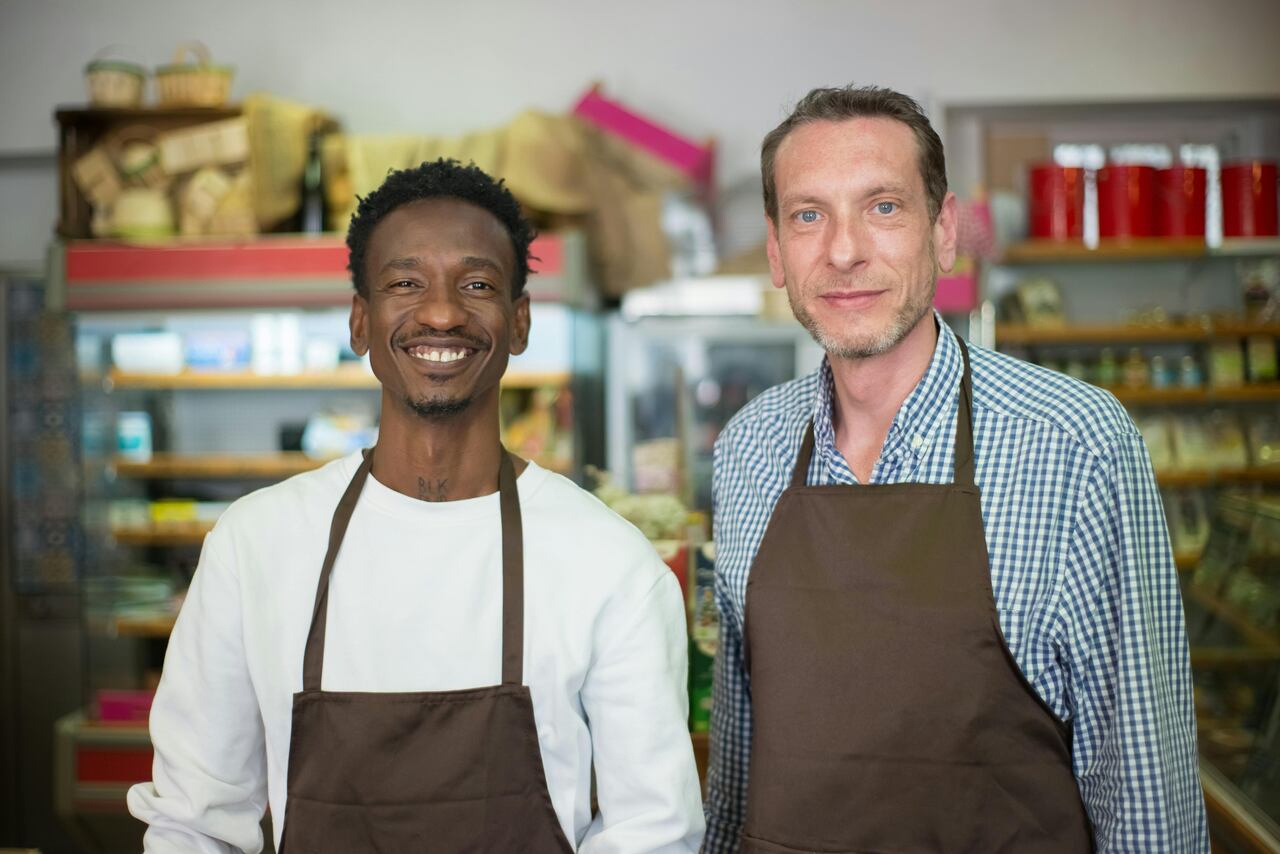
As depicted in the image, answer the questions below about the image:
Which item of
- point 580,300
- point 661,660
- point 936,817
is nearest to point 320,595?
point 661,660

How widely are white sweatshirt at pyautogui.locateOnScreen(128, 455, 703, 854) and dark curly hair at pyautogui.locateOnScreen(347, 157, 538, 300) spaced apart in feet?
1.18

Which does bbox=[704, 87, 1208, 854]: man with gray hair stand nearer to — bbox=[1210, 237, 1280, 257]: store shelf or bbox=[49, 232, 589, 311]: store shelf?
bbox=[49, 232, 589, 311]: store shelf

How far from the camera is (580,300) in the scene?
13.5 feet

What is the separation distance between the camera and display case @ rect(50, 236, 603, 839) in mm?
4145

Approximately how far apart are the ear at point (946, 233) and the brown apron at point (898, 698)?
19 cm

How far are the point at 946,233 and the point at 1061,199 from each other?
3102 millimetres

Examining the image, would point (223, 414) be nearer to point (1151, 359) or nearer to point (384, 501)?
point (384, 501)

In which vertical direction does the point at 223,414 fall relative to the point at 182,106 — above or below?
below

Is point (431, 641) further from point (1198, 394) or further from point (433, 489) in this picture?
point (1198, 394)

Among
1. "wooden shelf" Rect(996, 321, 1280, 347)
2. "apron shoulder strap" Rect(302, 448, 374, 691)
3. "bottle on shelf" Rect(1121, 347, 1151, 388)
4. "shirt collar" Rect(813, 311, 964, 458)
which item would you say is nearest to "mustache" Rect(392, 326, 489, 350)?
"apron shoulder strap" Rect(302, 448, 374, 691)

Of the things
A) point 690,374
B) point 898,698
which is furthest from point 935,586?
point 690,374

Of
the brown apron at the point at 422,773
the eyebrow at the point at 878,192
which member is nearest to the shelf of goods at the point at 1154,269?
the eyebrow at the point at 878,192

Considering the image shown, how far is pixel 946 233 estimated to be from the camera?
182 centimetres

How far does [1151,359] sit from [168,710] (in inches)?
166
